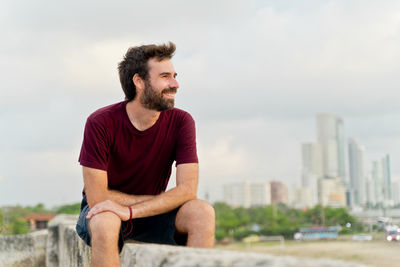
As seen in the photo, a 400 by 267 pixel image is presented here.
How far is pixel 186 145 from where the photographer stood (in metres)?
3.26

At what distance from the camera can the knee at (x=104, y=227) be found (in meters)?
2.66

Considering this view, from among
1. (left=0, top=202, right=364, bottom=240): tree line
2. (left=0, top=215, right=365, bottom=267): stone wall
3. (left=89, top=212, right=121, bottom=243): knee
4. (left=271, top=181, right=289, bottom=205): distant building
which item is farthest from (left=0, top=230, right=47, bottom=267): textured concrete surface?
(left=271, top=181, right=289, bottom=205): distant building

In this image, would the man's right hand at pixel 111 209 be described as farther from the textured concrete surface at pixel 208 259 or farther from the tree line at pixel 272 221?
the tree line at pixel 272 221

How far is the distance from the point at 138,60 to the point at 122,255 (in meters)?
1.32

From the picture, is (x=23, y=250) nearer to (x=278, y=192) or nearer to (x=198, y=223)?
(x=198, y=223)

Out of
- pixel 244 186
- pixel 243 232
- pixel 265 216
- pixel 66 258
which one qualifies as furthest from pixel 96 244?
pixel 244 186

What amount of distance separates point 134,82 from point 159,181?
0.63 m

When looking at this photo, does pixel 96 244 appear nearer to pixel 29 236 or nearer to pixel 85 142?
pixel 85 142

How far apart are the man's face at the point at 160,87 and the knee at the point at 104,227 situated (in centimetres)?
77

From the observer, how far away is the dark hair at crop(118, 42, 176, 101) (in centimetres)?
329

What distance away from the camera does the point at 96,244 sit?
2.68m

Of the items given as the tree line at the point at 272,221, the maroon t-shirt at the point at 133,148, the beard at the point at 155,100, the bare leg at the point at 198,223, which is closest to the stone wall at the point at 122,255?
the bare leg at the point at 198,223

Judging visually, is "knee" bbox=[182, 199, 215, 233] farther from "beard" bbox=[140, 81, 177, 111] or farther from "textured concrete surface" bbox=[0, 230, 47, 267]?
"textured concrete surface" bbox=[0, 230, 47, 267]

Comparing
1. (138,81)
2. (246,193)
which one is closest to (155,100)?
(138,81)
